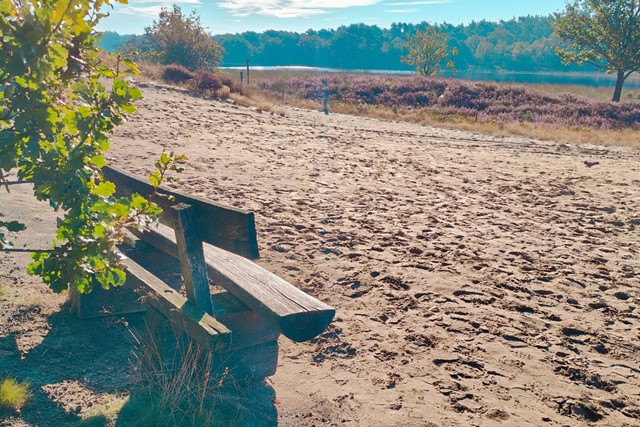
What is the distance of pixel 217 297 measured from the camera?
432 cm

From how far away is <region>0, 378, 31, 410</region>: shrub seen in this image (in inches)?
137

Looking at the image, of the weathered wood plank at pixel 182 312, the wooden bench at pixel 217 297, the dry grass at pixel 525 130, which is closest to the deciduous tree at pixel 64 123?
the wooden bench at pixel 217 297

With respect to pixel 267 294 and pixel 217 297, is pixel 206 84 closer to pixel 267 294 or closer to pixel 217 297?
pixel 217 297

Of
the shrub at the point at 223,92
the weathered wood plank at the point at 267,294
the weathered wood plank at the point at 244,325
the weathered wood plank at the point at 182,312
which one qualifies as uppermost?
the shrub at the point at 223,92

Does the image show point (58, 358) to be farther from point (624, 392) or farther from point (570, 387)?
point (624, 392)

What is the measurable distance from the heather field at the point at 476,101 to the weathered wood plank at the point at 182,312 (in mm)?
21429

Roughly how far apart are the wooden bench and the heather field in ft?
69.4

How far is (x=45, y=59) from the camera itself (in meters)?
2.52

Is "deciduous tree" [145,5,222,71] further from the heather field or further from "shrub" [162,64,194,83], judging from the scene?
"shrub" [162,64,194,83]

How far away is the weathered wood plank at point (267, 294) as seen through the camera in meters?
3.57

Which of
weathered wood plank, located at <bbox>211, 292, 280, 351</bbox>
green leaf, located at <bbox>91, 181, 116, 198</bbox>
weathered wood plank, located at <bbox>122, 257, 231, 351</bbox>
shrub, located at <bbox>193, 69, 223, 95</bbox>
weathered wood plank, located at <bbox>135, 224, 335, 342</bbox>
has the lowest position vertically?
weathered wood plank, located at <bbox>211, 292, 280, 351</bbox>

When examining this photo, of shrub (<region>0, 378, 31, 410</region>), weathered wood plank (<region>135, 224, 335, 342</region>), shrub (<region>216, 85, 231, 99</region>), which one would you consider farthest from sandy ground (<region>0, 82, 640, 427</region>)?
shrub (<region>216, 85, 231, 99</region>)

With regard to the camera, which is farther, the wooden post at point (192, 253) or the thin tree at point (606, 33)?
the thin tree at point (606, 33)

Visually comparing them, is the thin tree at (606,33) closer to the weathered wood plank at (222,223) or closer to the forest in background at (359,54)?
the weathered wood plank at (222,223)
